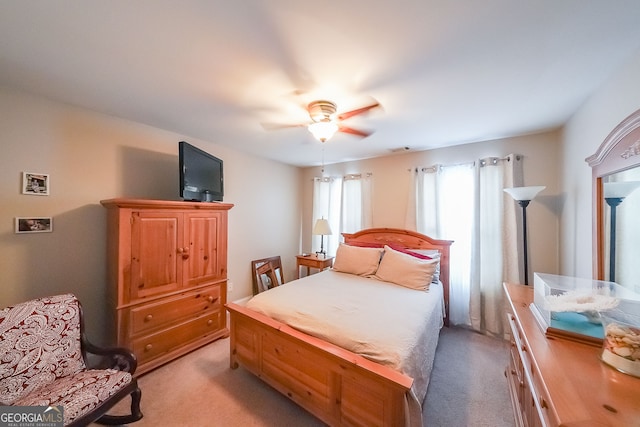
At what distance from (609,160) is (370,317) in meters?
1.79

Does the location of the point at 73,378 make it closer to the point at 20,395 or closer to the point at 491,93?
the point at 20,395

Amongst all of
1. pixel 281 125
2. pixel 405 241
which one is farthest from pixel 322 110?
pixel 405 241

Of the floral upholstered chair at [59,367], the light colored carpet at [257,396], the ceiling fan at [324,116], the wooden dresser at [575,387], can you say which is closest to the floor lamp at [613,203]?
the wooden dresser at [575,387]

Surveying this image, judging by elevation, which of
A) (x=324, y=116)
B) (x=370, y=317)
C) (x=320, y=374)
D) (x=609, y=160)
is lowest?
(x=320, y=374)

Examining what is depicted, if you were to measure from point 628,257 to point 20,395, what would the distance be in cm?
356

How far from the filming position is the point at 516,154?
267 centimetres

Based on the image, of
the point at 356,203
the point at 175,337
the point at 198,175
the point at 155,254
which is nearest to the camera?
the point at 155,254

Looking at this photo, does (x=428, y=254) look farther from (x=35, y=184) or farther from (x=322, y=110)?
(x=35, y=184)

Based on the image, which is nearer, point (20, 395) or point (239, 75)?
point (20, 395)

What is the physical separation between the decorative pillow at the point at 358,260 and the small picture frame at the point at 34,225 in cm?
A: 283

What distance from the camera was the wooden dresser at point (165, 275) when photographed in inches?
78.0

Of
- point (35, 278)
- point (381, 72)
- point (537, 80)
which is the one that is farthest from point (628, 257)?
point (35, 278)

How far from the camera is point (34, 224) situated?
187cm

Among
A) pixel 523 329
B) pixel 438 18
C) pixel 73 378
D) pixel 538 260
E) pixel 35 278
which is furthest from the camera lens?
pixel 538 260
